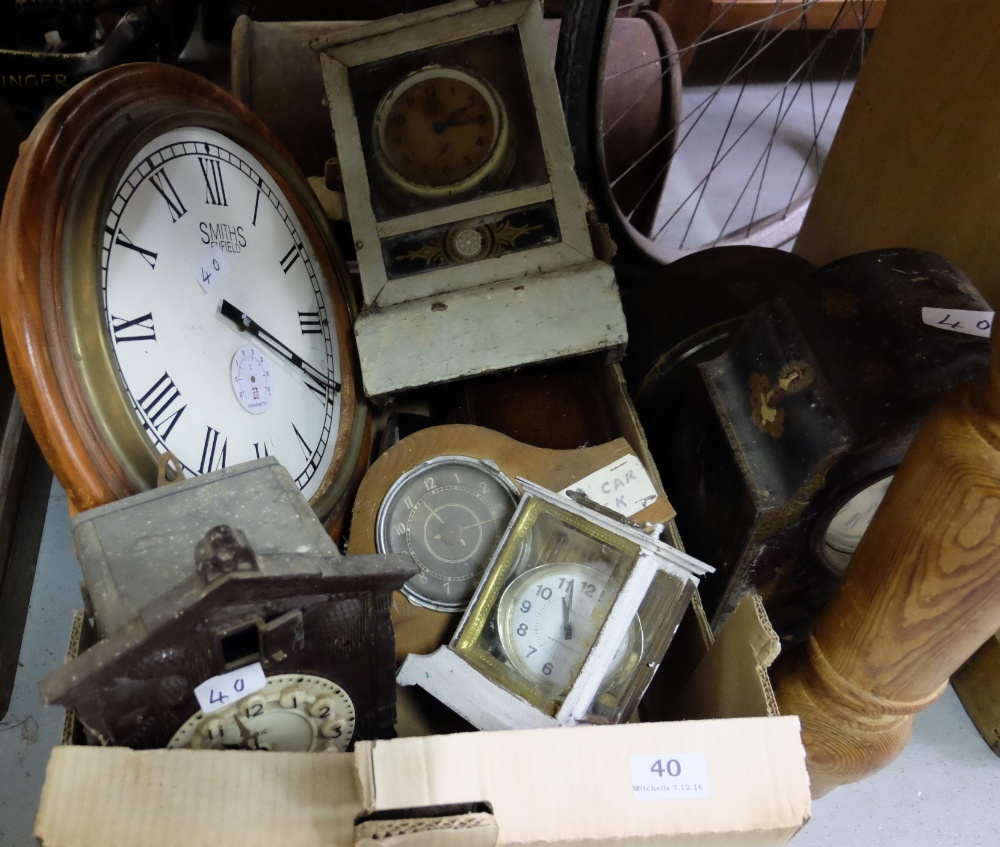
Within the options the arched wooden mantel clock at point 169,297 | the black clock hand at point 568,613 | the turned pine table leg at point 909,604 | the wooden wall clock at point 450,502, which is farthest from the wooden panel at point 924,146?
the arched wooden mantel clock at point 169,297

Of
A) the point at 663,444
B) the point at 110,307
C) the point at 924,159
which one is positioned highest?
the point at 924,159

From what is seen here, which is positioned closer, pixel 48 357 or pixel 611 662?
pixel 48 357

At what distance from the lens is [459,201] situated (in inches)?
48.6

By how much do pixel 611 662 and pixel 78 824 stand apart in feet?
1.92

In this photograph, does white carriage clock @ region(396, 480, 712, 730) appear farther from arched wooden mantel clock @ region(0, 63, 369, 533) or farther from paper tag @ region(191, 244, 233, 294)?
paper tag @ region(191, 244, 233, 294)

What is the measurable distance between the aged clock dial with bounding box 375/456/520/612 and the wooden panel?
79 cm

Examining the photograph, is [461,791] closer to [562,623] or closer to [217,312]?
[562,623]

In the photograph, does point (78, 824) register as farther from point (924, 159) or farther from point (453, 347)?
point (924, 159)

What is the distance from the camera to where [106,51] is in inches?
55.4

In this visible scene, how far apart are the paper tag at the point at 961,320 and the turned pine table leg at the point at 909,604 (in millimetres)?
178

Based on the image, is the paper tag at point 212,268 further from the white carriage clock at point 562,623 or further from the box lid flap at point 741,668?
the box lid flap at point 741,668

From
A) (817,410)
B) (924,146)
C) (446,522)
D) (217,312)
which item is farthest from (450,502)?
(924,146)

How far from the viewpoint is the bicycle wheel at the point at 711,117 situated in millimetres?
1576

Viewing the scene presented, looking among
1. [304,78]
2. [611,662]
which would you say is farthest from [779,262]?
[304,78]
